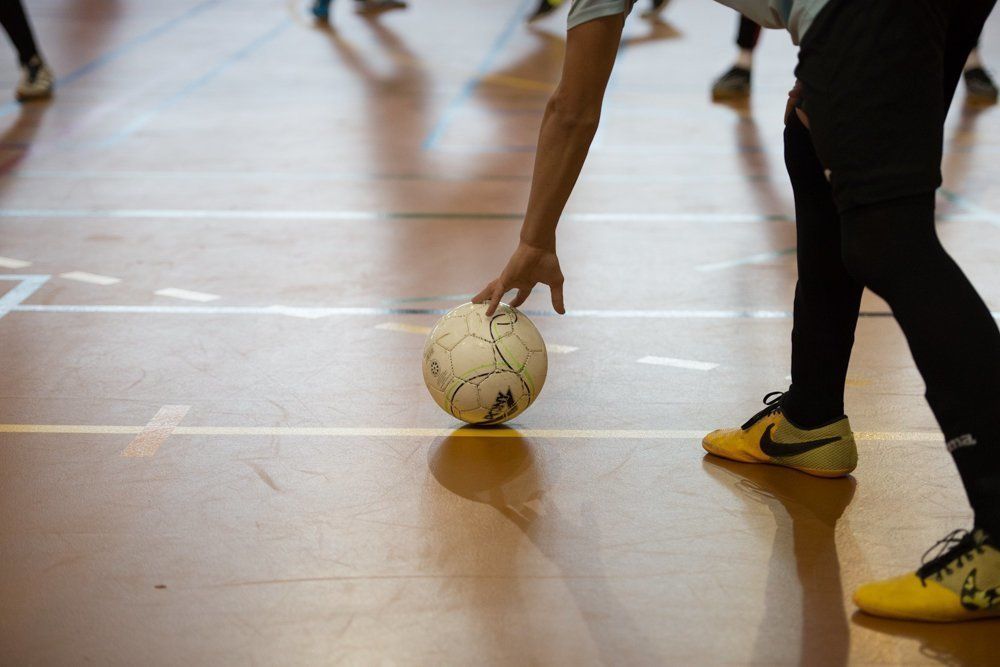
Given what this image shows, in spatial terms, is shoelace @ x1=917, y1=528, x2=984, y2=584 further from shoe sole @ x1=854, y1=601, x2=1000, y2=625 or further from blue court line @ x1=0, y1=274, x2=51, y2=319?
blue court line @ x1=0, y1=274, x2=51, y2=319

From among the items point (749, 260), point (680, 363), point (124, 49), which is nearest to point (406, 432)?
point (680, 363)

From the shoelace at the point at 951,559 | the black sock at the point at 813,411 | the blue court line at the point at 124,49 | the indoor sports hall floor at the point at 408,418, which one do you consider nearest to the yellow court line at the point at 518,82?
the indoor sports hall floor at the point at 408,418

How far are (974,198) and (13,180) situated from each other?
4.96 metres

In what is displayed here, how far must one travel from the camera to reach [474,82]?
8.81 m

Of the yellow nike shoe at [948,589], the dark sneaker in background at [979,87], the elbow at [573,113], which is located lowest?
the dark sneaker in background at [979,87]

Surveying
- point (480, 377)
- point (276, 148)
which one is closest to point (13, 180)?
point (276, 148)

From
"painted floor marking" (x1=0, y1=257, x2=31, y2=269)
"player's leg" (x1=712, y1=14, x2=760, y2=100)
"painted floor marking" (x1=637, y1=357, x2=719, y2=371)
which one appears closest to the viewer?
"painted floor marking" (x1=637, y1=357, x2=719, y2=371)

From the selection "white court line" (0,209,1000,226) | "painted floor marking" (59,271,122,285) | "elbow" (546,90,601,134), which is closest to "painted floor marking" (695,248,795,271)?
"white court line" (0,209,1000,226)

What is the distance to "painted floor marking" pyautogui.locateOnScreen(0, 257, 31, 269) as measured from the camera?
4.70 meters

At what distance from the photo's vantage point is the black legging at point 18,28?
771 cm

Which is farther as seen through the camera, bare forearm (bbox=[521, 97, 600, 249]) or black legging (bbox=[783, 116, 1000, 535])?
bare forearm (bbox=[521, 97, 600, 249])

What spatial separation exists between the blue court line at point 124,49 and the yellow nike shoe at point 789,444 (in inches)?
243

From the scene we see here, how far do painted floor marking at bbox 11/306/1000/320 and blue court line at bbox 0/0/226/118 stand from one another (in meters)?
3.93

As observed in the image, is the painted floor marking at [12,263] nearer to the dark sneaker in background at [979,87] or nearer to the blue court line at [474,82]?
the blue court line at [474,82]
